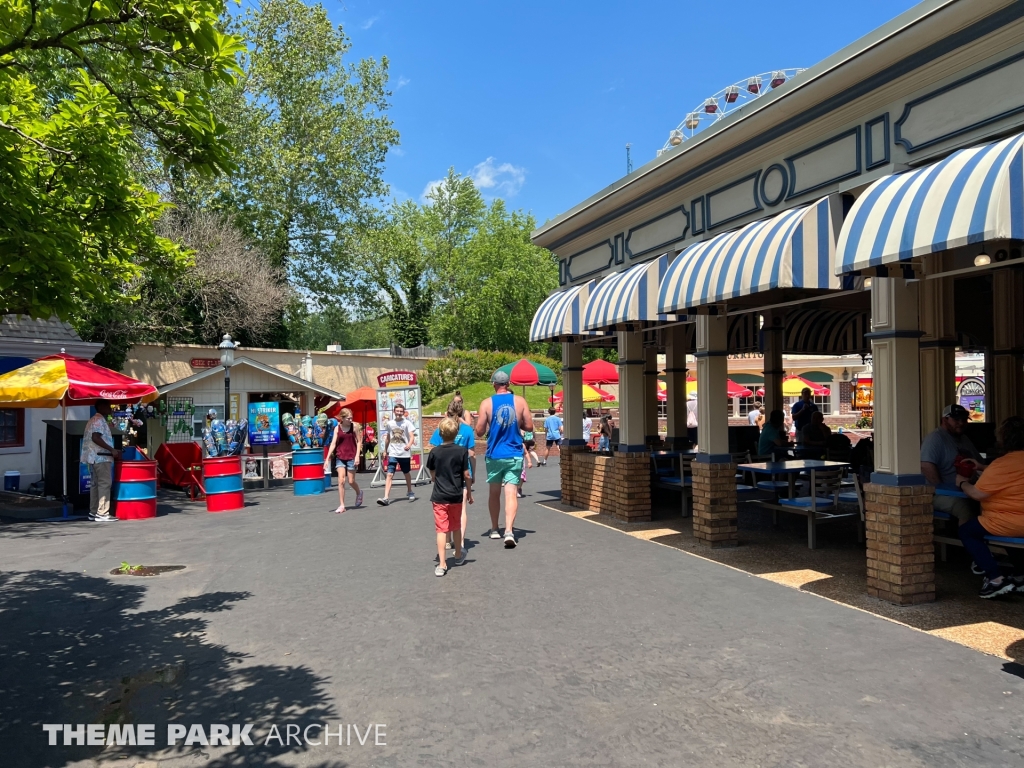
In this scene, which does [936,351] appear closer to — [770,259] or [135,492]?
[770,259]

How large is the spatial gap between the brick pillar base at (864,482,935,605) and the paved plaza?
1.64ft

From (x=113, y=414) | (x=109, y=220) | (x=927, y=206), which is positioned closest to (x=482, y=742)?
(x=927, y=206)

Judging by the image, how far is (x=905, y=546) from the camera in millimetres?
6016

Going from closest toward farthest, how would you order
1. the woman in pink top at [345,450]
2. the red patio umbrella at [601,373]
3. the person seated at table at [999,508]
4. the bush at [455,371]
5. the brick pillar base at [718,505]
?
the person seated at table at [999,508]
the brick pillar base at [718,505]
the woman in pink top at [345,450]
the red patio umbrella at [601,373]
the bush at [455,371]

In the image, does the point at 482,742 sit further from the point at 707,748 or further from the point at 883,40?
the point at 883,40

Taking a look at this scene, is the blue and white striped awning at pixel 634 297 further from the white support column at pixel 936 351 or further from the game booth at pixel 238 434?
the game booth at pixel 238 434

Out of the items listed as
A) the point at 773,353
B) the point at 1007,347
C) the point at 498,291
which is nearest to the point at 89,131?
the point at 1007,347

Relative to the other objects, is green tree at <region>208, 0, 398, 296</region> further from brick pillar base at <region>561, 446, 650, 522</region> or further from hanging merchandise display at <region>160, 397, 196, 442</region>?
brick pillar base at <region>561, 446, 650, 522</region>

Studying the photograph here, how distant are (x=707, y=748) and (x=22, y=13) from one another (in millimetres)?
6524

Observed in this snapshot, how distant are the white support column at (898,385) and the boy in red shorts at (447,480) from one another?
12.7ft

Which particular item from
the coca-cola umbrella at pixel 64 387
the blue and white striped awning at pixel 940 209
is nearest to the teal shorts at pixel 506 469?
the blue and white striped awning at pixel 940 209

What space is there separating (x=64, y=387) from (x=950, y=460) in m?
13.0

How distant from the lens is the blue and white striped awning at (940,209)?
15.0 ft

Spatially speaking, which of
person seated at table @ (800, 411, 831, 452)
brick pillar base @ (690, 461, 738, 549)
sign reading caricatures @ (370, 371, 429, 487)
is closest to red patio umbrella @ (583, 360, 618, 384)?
sign reading caricatures @ (370, 371, 429, 487)
